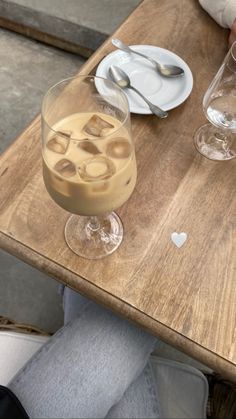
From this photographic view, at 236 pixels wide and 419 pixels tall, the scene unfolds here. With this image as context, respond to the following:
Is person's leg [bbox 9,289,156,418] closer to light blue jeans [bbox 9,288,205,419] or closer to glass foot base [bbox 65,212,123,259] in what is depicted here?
light blue jeans [bbox 9,288,205,419]

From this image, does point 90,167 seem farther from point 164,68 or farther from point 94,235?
point 164,68

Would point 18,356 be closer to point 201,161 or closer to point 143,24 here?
point 201,161

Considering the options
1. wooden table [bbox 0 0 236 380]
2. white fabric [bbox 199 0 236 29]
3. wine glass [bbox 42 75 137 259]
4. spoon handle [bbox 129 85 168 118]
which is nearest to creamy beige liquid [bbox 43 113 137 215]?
wine glass [bbox 42 75 137 259]

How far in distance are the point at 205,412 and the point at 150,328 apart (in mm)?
329

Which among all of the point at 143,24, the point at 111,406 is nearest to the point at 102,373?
the point at 111,406

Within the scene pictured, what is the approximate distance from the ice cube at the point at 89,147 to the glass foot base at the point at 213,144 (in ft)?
0.88

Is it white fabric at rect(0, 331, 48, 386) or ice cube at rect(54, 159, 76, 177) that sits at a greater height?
ice cube at rect(54, 159, 76, 177)

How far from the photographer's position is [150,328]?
600 millimetres

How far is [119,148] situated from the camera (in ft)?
1.79

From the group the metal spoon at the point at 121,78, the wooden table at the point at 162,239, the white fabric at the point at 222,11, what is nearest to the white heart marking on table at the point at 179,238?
the wooden table at the point at 162,239

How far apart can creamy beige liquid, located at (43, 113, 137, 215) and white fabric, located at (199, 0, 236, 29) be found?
1.47 ft

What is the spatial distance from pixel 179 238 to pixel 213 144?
18cm

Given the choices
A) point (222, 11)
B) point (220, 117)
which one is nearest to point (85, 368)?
point (220, 117)

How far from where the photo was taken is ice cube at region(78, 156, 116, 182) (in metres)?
0.54
